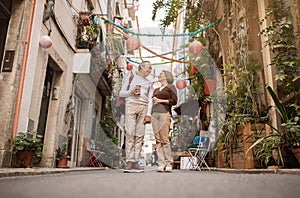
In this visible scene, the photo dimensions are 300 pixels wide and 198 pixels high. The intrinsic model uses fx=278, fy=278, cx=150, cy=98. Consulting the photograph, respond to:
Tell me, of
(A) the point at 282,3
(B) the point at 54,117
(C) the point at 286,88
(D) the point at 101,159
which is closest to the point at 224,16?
(A) the point at 282,3

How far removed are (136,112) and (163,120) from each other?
449 mm

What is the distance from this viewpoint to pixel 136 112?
4445 mm

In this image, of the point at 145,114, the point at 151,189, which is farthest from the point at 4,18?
the point at 151,189

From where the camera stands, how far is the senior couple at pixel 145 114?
436 centimetres

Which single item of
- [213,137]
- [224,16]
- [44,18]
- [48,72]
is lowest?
[213,137]

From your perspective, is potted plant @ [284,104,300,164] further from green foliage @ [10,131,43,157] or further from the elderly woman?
green foliage @ [10,131,43,157]

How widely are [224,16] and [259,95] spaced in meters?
2.86

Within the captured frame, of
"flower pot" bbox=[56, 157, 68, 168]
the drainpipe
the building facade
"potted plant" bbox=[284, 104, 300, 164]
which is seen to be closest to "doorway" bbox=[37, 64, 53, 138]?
the building facade

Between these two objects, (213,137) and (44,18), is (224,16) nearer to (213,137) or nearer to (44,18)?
(213,137)

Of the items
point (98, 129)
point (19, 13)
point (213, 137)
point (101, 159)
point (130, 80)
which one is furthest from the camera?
point (98, 129)

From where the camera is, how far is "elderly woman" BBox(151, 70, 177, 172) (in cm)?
435

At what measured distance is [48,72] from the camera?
611cm

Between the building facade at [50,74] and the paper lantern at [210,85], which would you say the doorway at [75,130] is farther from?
the paper lantern at [210,85]

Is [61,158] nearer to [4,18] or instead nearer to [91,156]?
[91,156]
